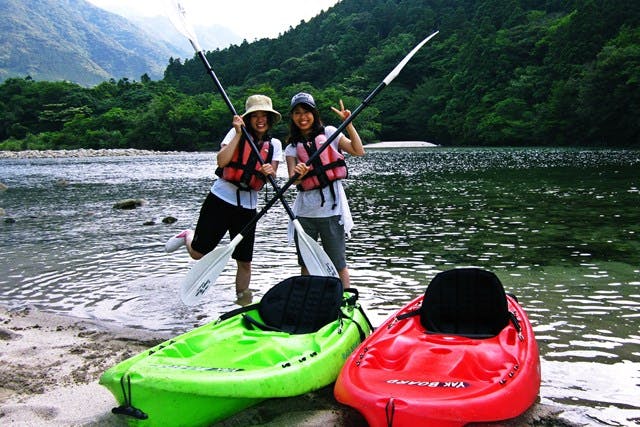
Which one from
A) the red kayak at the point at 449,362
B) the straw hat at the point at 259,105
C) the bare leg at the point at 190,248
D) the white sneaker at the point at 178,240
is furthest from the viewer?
the white sneaker at the point at 178,240

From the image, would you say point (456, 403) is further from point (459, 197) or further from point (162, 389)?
point (459, 197)

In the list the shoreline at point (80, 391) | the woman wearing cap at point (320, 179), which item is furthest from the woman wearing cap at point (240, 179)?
the shoreline at point (80, 391)

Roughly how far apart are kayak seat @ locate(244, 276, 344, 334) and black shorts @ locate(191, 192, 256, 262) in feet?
3.27

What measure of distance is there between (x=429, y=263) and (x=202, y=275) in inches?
123

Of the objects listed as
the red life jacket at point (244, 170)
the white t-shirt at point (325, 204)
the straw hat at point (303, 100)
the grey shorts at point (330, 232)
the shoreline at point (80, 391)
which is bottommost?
the shoreline at point (80, 391)

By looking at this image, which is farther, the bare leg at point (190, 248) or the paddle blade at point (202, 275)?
the bare leg at point (190, 248)

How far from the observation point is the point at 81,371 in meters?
3.39

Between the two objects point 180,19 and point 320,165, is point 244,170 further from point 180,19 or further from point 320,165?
point 180,19

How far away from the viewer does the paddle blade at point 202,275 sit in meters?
4.57

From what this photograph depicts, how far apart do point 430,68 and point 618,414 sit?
80.1m

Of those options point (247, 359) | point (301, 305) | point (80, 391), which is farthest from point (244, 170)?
point (80, 391)

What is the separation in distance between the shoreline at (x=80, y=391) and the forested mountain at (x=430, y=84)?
41460mm

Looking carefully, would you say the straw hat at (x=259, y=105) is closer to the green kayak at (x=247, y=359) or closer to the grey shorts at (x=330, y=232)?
the grey shorts at (x=330, y=232)

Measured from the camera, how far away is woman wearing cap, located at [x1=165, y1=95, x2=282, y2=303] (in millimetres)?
4453
